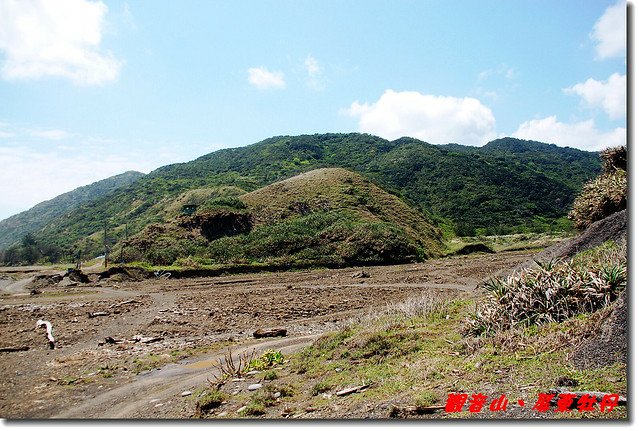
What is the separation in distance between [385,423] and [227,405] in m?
2.88

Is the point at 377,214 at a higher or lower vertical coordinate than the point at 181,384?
higher

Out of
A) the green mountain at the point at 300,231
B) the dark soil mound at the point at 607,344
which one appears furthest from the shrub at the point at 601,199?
the green mountain at the point at 300,231

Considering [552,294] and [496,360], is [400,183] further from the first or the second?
[496,360]

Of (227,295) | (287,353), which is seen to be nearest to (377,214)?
(227,295)

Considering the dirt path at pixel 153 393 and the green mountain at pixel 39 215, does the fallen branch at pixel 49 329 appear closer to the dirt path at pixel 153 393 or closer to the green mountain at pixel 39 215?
the dirt path at pixel 153 393

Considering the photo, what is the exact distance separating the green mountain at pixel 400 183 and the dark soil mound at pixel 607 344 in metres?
51.2

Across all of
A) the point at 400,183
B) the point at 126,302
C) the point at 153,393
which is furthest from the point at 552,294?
the point at 400,183

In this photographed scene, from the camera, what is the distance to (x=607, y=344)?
216 inches

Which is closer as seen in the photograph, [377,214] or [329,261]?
[329,261]

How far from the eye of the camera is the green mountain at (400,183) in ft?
205

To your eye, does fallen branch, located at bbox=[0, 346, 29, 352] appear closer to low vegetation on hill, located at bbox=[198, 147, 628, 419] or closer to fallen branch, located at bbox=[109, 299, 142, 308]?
fallen branch, located at bbox=[109, 299, 142, 308]

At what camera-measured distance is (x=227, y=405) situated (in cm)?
695

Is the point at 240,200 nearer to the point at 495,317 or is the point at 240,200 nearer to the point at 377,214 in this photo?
the point at 377,214

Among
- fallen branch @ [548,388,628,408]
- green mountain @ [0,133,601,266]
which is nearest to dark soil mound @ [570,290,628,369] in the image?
fallen branch @ [548,388,628,408]
